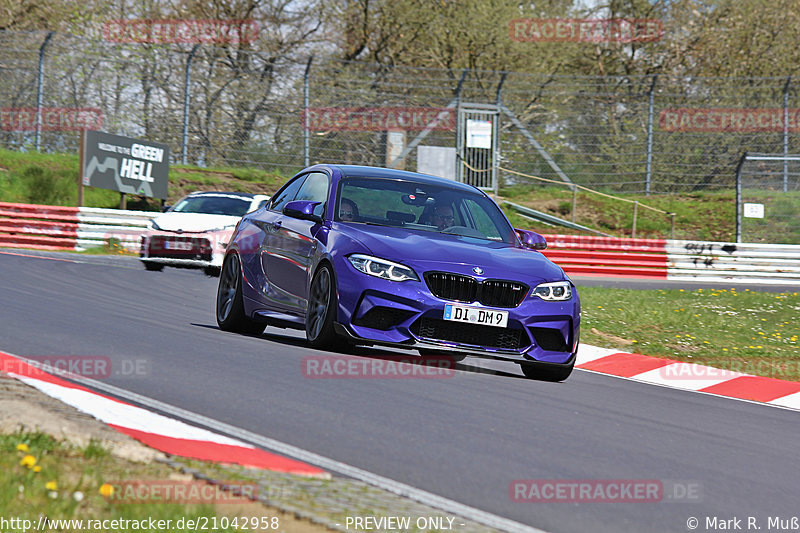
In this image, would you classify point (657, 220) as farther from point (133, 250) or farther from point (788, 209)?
point (133, 250)

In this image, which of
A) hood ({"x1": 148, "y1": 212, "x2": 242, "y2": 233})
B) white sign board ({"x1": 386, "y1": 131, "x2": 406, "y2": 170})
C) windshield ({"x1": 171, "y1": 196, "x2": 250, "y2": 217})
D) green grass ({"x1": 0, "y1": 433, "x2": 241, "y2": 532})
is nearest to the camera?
green grass ({"x1": 0, "y1": 433, "x2": 241, "y2": 532})

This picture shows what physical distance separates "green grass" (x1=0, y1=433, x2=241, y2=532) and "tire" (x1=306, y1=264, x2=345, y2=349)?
11.2 ft

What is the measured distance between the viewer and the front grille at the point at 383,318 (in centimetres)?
765

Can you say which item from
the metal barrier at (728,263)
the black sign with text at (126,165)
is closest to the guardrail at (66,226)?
the black sign with text at (126,165)

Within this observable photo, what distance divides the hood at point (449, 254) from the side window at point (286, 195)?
1.63 meters

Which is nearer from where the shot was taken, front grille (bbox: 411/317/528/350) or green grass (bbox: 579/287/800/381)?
front grille (bbox: 411/317/528/350)

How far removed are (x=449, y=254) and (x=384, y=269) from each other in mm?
537

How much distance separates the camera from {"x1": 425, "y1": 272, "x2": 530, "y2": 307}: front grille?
7.73 m

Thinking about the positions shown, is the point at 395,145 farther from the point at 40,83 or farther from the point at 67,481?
the point at 67,481

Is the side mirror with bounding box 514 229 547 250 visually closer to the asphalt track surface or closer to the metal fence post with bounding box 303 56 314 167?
the asphalt track surface

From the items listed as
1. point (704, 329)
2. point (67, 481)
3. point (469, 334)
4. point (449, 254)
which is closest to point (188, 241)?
point (704, 329)

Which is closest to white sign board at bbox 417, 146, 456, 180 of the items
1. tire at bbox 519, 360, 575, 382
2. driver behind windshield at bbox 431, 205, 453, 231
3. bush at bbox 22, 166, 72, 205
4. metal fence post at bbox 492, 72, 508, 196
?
metal fence post at bbox 492, 72, 508, 196

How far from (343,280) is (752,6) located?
3520 cm

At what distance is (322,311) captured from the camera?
8.08m
